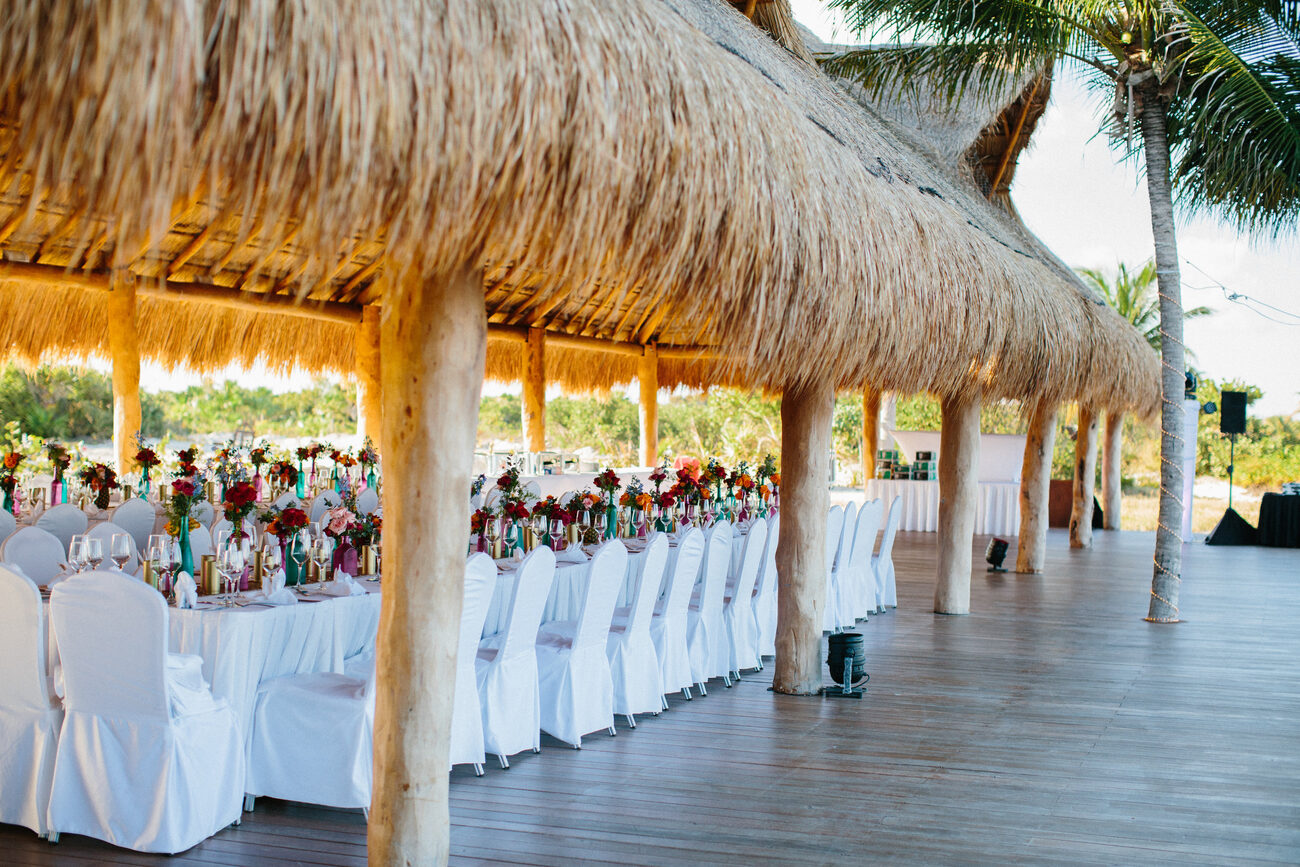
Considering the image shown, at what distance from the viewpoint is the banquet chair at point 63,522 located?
255 inches

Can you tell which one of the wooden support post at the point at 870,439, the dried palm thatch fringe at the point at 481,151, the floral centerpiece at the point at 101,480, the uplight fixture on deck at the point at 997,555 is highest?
the dried palm thatch fringe at the point at 481,151

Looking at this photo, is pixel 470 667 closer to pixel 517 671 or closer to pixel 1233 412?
pixel 517 671

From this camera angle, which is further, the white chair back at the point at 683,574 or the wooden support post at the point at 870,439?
the wooden support post at the point at 870,439

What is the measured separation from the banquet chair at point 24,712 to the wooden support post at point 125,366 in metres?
6.38

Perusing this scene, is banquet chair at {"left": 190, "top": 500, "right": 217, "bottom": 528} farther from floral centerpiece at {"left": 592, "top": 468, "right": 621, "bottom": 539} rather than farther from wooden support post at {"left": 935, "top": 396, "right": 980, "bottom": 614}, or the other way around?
wooden support post at {"left": 935, "top": 396, "right": 980, "bottom": 614}

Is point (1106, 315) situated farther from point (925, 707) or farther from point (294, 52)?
point (294, 52)

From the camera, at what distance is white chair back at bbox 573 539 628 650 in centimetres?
500

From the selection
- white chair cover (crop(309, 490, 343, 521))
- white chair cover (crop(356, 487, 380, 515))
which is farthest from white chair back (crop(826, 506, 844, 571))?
white chair cover (crop(356, 487, 380, 515))

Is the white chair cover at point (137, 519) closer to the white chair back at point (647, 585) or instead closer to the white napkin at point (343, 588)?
the white napkin at point (343, 588)

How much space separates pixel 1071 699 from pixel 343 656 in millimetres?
3954

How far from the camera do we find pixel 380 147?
8.32ft

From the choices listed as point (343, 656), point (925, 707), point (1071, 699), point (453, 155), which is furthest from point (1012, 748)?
point (453, 155)

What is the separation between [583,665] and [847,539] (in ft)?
12.3

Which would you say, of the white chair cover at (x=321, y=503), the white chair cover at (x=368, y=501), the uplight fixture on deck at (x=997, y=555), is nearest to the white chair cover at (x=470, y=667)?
the white chair cover at (x=321, y=503)
